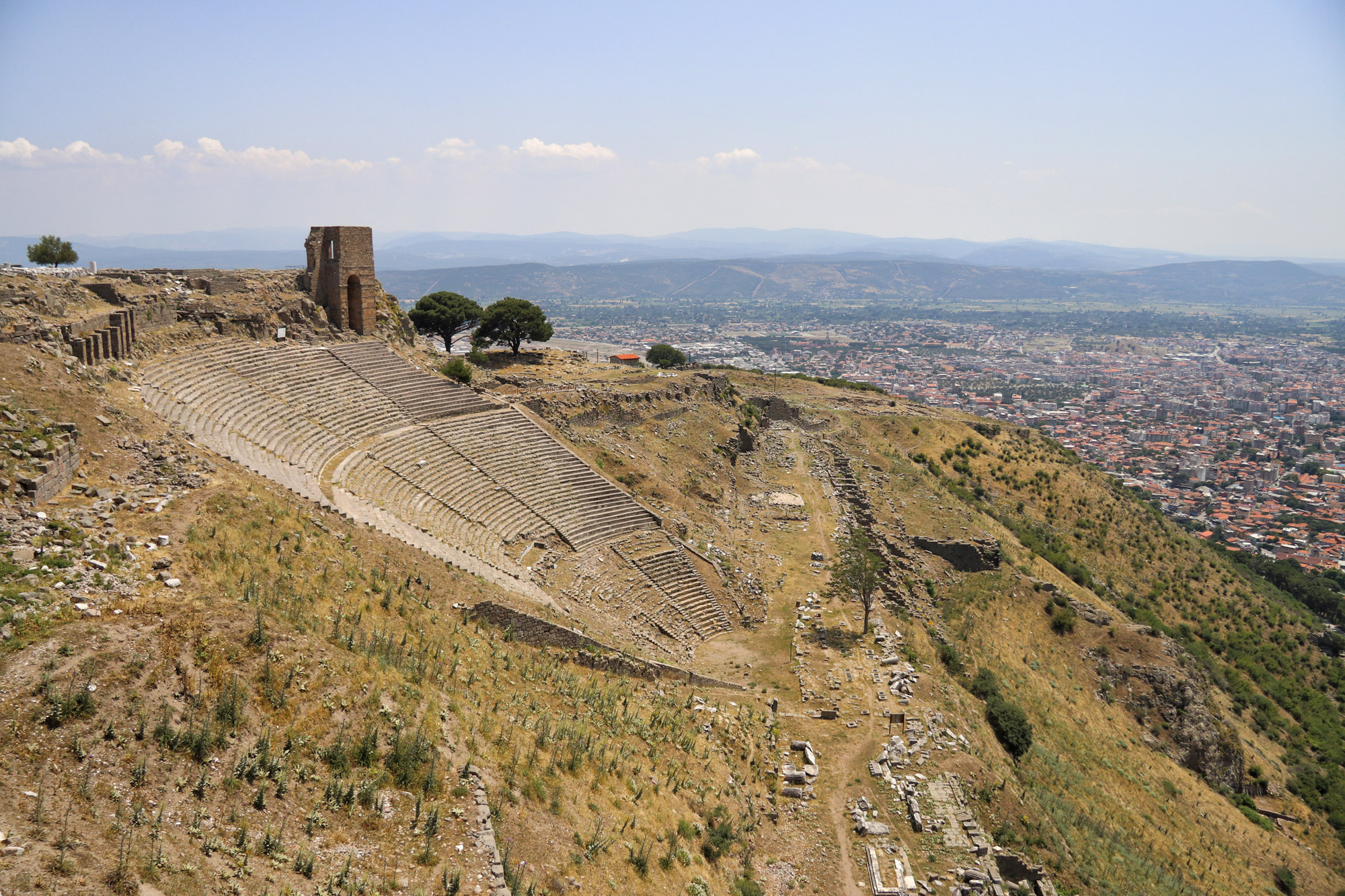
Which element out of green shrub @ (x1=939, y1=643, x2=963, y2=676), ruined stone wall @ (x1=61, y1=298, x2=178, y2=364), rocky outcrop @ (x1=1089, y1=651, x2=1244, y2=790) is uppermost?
ruined stone wall @ (x1=61, y1=298, x2=178, y2=364)

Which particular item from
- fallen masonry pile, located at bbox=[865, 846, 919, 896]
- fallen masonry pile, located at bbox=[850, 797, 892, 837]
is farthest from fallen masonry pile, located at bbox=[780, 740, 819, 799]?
fallen masonry pile, located at bbox=[865, 846, 919, 896]

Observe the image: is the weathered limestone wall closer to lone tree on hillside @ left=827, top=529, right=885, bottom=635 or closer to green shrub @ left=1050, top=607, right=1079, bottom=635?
lone tree on hillside @ left=827, top=529, right=885, bottom=635

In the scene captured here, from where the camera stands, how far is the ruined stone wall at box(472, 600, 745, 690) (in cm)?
1919

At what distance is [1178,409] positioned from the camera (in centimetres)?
12900

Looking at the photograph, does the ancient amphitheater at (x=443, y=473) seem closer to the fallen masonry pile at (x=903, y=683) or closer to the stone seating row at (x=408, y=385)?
the stone seating row at (x=408, y=385)

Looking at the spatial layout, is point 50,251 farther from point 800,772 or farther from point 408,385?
point 800,772

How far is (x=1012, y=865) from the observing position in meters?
15.8

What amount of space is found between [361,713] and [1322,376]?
216 meters

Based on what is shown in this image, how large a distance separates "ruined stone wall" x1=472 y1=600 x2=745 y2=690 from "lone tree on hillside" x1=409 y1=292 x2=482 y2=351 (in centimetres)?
3386

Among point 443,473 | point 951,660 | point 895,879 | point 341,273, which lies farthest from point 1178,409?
point 895,879

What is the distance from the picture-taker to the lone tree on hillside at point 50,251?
3259cm

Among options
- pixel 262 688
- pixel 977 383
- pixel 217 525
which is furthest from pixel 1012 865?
pixel 977 383

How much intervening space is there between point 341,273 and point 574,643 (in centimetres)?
2577

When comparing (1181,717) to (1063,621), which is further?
(1063,621)
